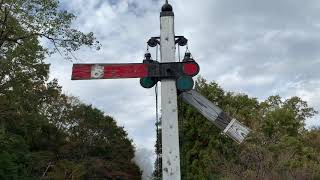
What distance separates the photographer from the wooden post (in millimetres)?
4707

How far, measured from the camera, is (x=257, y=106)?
3606cm

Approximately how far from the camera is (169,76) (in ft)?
16.1

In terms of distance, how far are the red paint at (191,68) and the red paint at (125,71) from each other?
15.0 inches

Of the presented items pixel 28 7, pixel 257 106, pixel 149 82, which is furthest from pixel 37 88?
pixel 149 82

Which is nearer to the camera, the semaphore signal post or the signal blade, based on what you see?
the semaphore signal post

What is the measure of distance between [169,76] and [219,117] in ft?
2.14

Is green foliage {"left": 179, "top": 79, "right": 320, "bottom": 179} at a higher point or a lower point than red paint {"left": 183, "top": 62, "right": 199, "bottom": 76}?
higher

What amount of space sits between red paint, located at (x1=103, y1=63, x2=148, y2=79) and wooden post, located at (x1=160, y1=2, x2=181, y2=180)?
0.69 ft

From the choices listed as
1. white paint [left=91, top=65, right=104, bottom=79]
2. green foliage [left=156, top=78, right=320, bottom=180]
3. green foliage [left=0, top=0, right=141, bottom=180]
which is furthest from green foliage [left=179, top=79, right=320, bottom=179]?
white paint [left=91, top=65, right=104, bottom=79]

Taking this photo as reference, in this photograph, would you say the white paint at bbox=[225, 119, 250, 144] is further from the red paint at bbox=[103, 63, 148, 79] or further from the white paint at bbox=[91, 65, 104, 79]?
the white paint at bbox=[91, 65, 104, 79]

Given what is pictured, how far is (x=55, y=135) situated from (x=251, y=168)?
1027 inches

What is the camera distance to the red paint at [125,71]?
16.3 ft

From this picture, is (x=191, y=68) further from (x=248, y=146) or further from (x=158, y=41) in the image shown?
(x=248, y=146)

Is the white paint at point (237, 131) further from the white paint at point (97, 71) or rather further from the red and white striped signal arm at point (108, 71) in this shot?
the white paint at point (97, 71)
